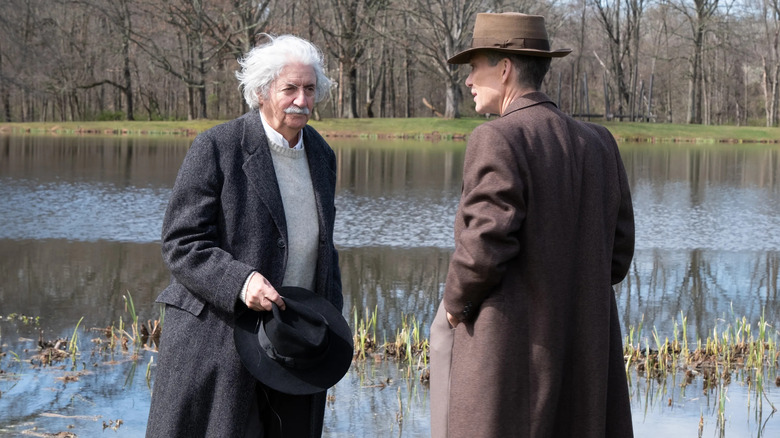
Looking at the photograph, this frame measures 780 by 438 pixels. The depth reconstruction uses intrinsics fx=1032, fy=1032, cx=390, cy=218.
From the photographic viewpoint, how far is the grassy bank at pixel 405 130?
4097 cm

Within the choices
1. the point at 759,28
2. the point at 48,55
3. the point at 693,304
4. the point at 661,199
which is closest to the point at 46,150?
the point at 48,55

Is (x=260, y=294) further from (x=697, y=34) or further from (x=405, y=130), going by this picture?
(x=697, y=34)

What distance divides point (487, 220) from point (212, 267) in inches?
35.2

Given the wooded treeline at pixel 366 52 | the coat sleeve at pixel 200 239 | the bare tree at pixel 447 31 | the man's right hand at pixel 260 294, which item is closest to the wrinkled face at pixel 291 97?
the coat sleeve at pixel 200 239

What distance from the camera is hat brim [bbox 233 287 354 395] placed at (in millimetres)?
3232

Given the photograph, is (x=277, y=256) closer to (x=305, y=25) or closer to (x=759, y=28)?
(x=305, y=25)

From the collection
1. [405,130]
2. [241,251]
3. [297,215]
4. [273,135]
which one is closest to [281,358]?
[241,251]

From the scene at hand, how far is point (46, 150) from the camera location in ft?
95.6

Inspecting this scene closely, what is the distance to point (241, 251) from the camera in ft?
10.8

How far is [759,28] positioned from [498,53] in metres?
60.8

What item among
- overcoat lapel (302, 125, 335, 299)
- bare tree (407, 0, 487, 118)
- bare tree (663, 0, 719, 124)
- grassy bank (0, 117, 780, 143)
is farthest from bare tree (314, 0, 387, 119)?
overcoat lapel (302, 125, 335, 299)

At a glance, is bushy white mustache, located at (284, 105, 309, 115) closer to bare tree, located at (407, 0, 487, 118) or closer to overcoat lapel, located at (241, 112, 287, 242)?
overcoat lapel, located at (241, 112, 287, 242)

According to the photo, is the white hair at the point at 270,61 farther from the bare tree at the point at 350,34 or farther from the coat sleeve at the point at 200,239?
the bare tree at the point at 350,34

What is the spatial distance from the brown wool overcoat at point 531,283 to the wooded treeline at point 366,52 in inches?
1266
